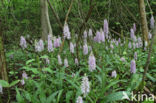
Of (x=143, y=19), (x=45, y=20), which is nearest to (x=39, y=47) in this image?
(x=143, y=19)

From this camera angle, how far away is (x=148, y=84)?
2785 millimetres

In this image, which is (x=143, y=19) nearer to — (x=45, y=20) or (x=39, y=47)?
(x=39, y=47)

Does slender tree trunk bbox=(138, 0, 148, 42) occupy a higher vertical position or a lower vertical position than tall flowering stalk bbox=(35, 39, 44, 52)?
higher

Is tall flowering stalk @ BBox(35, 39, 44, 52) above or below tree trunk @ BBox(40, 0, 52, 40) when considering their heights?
below

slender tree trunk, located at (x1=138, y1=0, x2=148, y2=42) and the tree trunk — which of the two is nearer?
slender tree trunk, located at (x1=138, y1=0, x2=148, y2=42)

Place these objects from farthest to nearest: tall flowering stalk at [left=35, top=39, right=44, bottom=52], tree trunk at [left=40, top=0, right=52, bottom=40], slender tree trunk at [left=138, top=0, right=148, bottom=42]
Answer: tree trunk at [left=40, top=0, right=52, bottom=40], slender tree trunk at [left=138, top=0, right=148, bottom=42], tall flowering stalk at [left=35, top=39, right=44, bottom=52]

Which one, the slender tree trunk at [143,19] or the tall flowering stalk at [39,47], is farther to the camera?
the slender tree trunk at [143,19]

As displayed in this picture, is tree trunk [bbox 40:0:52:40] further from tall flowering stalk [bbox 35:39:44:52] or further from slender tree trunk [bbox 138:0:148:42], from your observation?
slender tree trunk [bbox 138:0:148:42]

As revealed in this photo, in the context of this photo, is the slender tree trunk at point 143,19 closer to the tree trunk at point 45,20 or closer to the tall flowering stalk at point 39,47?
the tall flowering stalk at point 39,47

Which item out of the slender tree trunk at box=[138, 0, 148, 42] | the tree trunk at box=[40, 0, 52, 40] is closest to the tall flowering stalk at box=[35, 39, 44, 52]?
the slender tree trunk at box=[138, 0, 148, 42]

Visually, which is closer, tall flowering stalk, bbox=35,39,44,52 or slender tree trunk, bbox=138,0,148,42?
tall flowering stalk, bbox=35,39,44,52

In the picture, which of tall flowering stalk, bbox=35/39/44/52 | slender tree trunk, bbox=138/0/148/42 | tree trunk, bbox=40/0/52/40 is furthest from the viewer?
A: tree trunk, bbox=40/0/52/40

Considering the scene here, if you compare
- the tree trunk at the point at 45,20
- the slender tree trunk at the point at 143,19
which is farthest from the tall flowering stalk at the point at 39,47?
the tree trunk at the point at 45,20

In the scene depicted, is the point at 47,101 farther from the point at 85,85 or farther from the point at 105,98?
the point at 105,98
